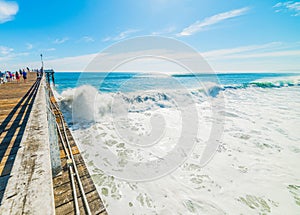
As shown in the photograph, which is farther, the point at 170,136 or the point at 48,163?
the point at 170,136

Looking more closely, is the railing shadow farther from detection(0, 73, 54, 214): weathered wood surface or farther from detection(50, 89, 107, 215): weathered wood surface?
detection(50, 89, 107, 215): weathered wood surface

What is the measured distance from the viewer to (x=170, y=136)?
938cm

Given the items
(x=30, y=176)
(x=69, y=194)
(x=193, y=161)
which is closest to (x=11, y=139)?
(x=69, y=194)

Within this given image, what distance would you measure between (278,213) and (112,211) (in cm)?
522

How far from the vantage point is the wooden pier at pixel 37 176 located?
0.70 m

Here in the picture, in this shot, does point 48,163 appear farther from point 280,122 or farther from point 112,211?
point 280,122

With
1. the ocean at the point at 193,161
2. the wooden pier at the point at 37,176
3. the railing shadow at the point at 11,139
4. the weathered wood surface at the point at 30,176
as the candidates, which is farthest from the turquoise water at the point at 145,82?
the weathered wood surface at the point at 30,176

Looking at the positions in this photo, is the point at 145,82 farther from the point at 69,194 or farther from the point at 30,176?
the point at 30,176

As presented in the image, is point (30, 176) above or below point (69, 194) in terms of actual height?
above

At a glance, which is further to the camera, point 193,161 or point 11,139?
point 193,161

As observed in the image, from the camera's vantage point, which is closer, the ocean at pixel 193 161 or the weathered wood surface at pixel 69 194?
the weathered wood surface at pixel 69 194

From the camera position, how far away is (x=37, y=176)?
2.83 feet

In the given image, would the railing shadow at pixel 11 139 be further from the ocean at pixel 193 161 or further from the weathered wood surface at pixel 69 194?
the ocean at pixel 193 161

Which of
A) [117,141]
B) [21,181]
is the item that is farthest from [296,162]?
[21,181]
